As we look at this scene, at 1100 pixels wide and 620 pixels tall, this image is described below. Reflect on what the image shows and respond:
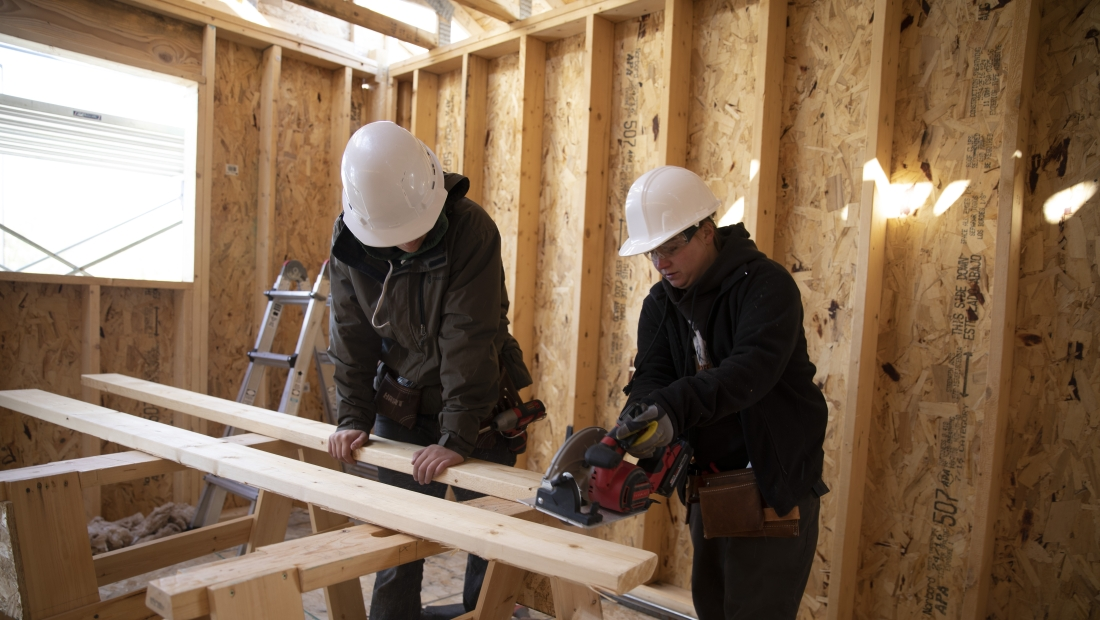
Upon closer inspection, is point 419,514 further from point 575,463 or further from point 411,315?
point 411,315

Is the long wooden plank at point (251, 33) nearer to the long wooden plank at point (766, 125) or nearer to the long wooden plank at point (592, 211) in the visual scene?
the long wooden plank at point (592, 211)

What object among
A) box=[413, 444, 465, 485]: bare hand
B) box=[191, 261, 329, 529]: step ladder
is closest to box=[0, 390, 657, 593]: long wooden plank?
box=[413, 444, 465, 485]: bare hand

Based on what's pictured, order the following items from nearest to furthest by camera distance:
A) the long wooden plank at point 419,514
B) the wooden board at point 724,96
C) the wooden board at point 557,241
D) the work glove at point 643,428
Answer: the long wooden plank at point 419,514 < the work glove at point 643,428 < the wooden board at point 724,96 < the wooden board at point 557,241

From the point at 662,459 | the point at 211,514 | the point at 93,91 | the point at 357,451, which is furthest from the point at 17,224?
the point at 662,459

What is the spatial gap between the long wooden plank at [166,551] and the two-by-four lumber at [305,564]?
125 centimetres

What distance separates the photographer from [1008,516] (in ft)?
8.96

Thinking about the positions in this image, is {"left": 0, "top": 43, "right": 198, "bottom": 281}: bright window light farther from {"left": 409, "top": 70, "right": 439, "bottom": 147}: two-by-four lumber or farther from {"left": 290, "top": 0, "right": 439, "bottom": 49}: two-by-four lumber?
{"left": 409, "top": 70, "right": 439, "bottom": 147}: two-by-four lumber

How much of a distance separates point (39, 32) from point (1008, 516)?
5.39 m

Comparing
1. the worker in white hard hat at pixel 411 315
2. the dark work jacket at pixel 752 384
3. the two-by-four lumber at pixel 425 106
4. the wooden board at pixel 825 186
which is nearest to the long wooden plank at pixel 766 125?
the wooden board at pixel 825 186

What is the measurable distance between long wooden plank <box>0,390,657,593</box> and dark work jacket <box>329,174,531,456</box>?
367 millimetres

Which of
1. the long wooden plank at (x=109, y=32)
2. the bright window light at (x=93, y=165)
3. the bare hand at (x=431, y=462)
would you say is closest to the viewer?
the bare hand at (x=431, y=462)

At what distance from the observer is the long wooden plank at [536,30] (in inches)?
147

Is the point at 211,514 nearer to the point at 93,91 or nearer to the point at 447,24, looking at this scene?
the point at 447,24

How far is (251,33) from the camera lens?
4520mm
